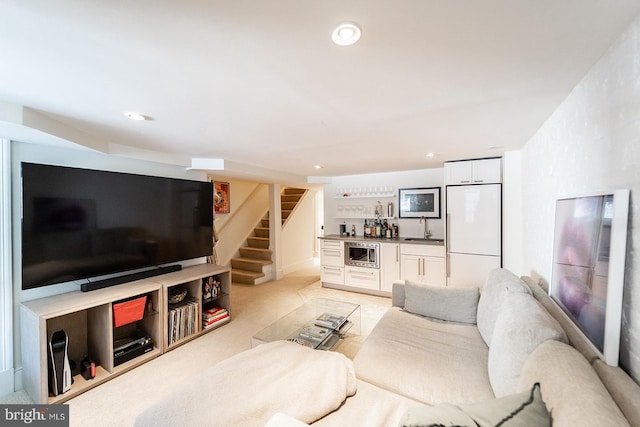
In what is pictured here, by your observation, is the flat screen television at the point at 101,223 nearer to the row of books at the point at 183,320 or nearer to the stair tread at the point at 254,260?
the row of books at the point at 183,320

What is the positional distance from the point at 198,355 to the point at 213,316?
23.2 inches

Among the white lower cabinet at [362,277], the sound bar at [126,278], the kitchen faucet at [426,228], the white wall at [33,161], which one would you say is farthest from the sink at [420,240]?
the white wall at [33,161]

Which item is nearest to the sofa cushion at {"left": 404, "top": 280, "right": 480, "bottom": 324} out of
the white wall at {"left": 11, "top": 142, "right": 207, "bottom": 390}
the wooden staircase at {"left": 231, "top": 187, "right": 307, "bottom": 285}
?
the white wall at {"left": 11, "top": 142, "right": 207, "bottom": 390}

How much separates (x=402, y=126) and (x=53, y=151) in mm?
3073

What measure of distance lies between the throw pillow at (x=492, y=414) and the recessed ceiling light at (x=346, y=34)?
137cm

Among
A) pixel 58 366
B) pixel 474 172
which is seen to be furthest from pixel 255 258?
pixel 474 172

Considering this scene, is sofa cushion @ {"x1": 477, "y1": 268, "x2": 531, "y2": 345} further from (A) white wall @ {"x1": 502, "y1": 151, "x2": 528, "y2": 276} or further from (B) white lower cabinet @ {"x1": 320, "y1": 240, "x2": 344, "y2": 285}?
(B) white lower cabinet @ {"x1": 320, "y1": 240, "x2": 344, "y2": 285}

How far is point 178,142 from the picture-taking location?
2.60 metres

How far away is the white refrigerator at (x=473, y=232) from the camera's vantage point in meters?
3.45

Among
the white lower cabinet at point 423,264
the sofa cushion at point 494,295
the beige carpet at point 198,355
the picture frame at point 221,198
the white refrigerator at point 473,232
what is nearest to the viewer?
the sofa cushion at point 494,295

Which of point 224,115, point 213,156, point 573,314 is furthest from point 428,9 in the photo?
point 213,156

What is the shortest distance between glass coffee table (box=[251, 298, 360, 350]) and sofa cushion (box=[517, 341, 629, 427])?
1584mm

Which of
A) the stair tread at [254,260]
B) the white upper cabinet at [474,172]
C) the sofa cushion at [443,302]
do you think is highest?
the white upper cabinet at [474,172]

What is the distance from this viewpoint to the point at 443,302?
7.64 feet
